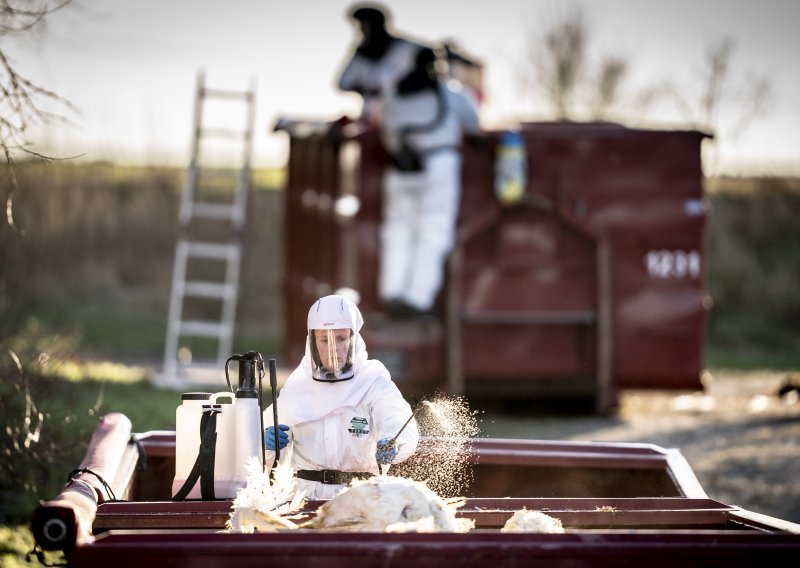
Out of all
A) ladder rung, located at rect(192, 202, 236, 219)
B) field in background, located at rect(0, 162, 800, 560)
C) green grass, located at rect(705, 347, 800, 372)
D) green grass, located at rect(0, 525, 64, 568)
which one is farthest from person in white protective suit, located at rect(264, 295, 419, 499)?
green grass, located at rect(705, 347, 800, 372)

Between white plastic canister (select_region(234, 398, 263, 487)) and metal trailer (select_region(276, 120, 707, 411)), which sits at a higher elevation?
metal trailer (select_region(276, 120, 707, 411))

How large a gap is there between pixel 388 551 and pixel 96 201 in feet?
73.7

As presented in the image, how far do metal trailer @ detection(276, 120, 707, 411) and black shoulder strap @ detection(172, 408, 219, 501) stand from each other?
7223mm

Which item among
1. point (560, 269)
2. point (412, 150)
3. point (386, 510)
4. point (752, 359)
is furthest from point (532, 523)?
point (752, 359)

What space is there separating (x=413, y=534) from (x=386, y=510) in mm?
249

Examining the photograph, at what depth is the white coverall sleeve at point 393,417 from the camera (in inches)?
191

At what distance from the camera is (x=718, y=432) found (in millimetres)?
12156

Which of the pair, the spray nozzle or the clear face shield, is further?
the clear face shield

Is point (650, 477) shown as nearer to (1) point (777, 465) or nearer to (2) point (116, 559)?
(2) point (116, 559)

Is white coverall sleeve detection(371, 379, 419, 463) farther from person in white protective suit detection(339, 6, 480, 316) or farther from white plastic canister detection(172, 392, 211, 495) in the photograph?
person in white protective suit detection(339, 6, 480, 316)

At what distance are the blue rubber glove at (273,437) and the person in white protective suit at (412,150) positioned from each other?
6.72 m

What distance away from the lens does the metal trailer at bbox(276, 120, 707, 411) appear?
12.1 metres

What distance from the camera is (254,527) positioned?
392cm

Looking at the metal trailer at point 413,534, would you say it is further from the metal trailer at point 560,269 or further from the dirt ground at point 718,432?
the metal trailer at point 560,269
